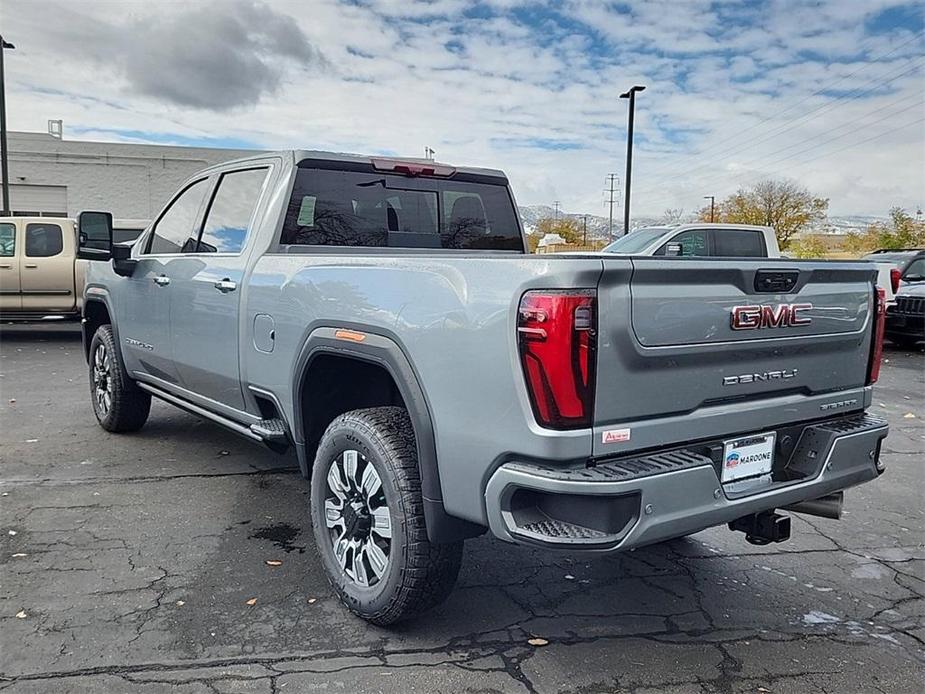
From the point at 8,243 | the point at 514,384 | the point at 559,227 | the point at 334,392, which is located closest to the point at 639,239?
the point at 8,243

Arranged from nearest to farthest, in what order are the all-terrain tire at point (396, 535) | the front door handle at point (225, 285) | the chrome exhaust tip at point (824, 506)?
the all-terrain tire at point (396, 535) → the chrome exhaust tip at point (824, 506) → the front door handle at point (225, 285)

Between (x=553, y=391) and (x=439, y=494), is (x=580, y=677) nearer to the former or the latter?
(x=439, y=494)

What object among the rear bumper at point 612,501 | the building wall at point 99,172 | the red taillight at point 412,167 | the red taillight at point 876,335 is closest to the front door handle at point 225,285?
the red taillight at point 412,167

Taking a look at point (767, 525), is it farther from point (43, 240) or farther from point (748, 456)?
point (43, 240)

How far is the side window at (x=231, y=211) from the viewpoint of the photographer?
4433mm

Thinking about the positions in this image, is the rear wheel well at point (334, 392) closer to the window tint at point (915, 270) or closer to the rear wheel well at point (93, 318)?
the rear wheel well at point (93, 318)

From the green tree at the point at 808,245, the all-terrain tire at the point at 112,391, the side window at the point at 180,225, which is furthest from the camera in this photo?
the green tree at the point at 808,245

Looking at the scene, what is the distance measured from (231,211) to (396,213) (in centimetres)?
96

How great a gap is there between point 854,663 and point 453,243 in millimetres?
3026

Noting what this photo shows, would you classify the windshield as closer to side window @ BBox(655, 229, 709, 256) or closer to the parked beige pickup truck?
side window @ BBox(655, 229, 709, 256)

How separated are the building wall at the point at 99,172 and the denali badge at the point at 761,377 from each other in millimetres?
28921

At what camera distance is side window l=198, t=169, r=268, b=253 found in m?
4.43

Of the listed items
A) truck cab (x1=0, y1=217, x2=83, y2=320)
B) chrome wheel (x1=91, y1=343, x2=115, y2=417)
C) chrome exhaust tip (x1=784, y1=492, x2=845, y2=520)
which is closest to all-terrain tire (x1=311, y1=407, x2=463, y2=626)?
chrome exhaust tip (x1=784, y1=492, x2=845, y2=520)

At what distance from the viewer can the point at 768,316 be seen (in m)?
2.94
